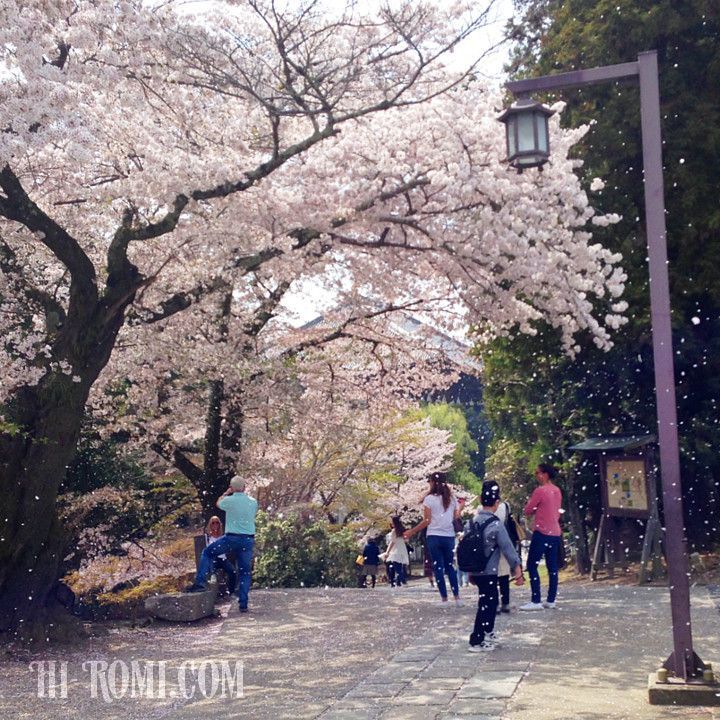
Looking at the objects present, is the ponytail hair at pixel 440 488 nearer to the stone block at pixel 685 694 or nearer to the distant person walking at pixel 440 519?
the distant person walking at pixel 440 519

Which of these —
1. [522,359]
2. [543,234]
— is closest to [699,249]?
Answer: [522,359]

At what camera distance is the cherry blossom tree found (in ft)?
35.0

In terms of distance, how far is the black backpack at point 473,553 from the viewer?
8477mm

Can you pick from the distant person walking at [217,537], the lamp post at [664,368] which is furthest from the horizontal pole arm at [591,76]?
the distant person walking at [217,537]

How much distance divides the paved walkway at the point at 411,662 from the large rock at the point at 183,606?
0.54 ft

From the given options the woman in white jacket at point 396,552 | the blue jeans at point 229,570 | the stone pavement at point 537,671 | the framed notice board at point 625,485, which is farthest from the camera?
the woman in white jacket at point 396,552

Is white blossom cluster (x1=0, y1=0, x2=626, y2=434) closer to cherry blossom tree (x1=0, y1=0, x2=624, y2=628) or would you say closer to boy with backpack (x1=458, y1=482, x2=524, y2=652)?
cherry blossom tree (x1=0, y1=0, x2=624, y2=628)

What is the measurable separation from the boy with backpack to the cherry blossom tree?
4.52 metres

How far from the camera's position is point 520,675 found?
7395mm

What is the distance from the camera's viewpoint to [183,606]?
1233 cm

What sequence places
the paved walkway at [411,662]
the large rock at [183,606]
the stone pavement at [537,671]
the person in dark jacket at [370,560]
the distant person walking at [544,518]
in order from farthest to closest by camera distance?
the person in dark jacket at [370,560] → the large rock at [183,606] → the distant person walking at [544,518] → the paved walkway at [411,662] → the stone pavement at [537,671]

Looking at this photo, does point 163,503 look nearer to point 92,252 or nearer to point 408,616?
point 92,252

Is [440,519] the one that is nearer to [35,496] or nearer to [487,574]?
[487,574]

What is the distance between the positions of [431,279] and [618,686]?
9.77 m
